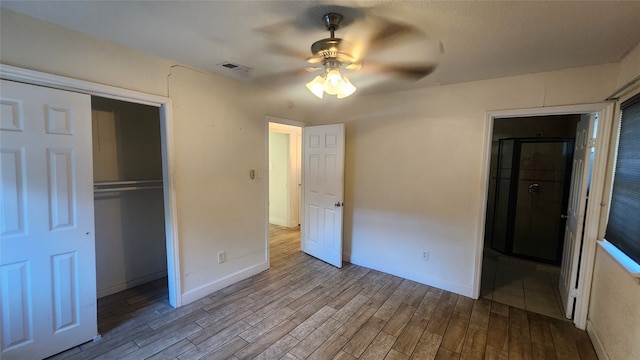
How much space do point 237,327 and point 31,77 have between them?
7.91 feet

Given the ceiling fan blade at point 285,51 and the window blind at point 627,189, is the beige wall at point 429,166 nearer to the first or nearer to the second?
the window blind at point 627,189

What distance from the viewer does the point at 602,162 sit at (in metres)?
2.28

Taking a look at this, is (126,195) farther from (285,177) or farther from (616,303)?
(616,303)

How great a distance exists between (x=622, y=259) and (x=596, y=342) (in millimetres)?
817

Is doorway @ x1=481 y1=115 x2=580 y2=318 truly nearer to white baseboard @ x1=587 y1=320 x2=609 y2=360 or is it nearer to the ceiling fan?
white baseboard @ x1=587 y1=320 x2=609 y2=360

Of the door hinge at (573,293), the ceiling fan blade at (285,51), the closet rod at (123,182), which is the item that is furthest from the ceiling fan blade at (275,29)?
the door hinge at (573,293)

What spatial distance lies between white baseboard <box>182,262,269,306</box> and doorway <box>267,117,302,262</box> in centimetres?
187

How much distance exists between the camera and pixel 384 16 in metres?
1.60

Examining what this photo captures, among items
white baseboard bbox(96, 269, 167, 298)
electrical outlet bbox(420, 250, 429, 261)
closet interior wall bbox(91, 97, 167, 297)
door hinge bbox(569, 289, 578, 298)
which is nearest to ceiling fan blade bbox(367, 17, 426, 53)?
electrical outlet bbox(420, 250, 429, 261)

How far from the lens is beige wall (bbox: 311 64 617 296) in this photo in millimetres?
2586

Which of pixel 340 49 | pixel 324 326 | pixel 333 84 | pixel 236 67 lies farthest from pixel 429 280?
pixel 236 67

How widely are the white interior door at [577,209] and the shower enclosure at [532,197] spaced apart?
3.68 feet

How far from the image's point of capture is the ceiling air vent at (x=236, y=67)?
2511 millimetres

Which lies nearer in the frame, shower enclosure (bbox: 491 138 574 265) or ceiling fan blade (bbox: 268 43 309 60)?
ceiling fan blade (bbox: 268 43 309 60)
